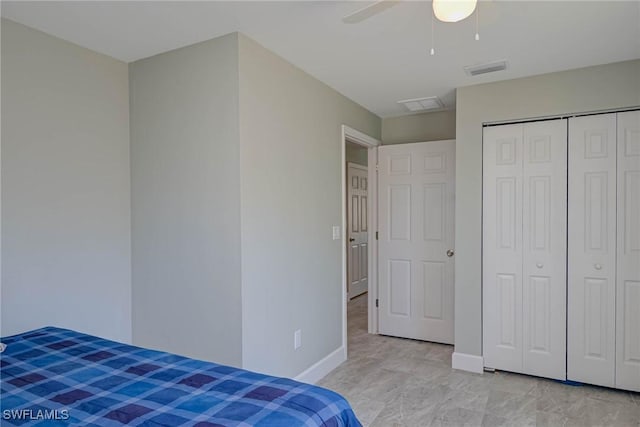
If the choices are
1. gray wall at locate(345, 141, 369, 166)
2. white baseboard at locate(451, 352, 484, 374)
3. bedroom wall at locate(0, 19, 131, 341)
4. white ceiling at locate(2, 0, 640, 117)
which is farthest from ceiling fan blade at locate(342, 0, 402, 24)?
gray wall at locate(345, 141, 369, 166)

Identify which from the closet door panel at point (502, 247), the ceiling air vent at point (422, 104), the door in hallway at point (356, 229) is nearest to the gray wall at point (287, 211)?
the ceiling air vent at point (422, 104)

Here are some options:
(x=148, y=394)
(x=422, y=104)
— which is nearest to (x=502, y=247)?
(x=422, y=104)

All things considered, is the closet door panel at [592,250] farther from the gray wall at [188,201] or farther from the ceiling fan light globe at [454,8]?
the gray wall at [188,201]

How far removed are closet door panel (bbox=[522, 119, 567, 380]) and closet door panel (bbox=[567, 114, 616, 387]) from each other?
59 mm

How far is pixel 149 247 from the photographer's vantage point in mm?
2711

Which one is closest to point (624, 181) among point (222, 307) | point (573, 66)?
point (573, 66)

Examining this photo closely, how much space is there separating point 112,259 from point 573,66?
3615 millimetres

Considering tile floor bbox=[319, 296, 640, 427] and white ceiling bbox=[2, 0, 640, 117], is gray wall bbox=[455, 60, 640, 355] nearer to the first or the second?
white ceiling bbox=[2, 0, 640, 117]

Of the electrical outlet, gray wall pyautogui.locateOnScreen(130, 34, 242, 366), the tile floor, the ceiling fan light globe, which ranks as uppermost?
the ceiling fan light globe

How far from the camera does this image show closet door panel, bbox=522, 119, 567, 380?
2.98 m

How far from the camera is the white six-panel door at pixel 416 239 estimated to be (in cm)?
387

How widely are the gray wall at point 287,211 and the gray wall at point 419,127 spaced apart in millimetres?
936

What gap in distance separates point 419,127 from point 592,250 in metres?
2.04

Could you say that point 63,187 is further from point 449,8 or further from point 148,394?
point 449,8
